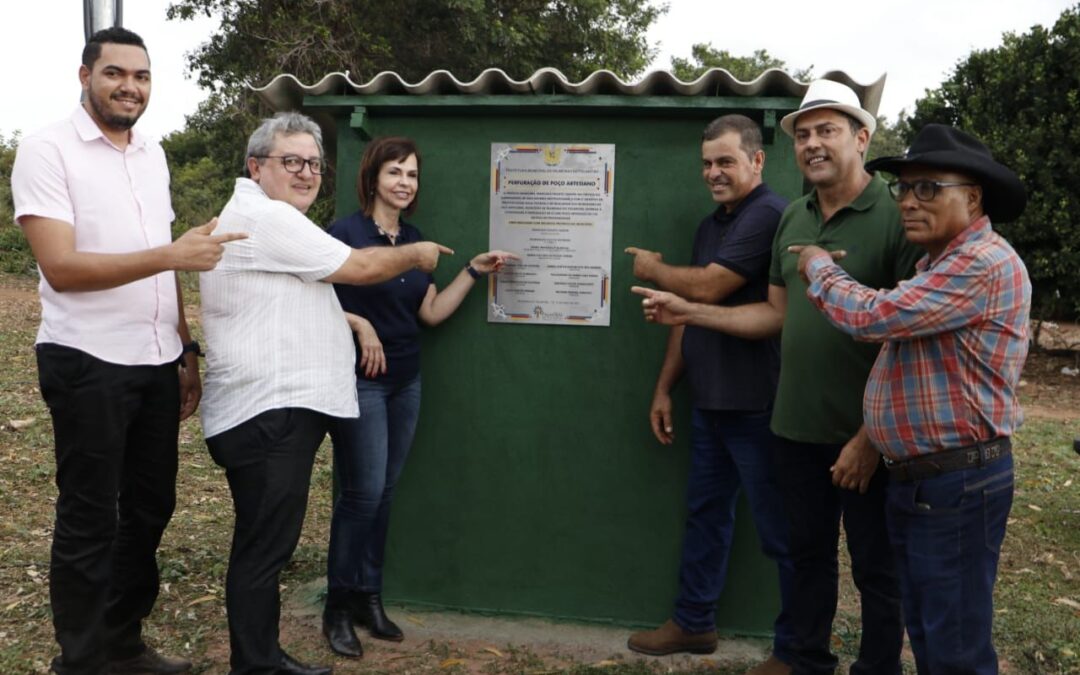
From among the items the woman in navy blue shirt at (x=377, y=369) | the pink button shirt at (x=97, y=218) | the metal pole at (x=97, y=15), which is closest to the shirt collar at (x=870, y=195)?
the woman in navy blue shirt at (x=377, y=369)

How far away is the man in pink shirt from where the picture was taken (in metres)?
3.21

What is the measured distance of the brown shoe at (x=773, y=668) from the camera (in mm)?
3934

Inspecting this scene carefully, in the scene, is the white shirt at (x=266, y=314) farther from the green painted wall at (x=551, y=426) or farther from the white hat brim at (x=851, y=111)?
the white hat brim at (x=851, y=111)

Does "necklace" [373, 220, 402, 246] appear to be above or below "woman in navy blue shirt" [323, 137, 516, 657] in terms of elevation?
above

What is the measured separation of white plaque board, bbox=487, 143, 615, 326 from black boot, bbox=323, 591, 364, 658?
1459mm

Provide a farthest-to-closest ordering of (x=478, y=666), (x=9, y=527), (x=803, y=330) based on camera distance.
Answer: (x=9, y=527) < (x=478, y=666) < (x=803, y=330)

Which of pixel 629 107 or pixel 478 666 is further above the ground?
pixel 629 107

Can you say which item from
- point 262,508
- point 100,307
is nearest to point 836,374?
point 262,508

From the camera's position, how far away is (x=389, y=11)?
1670cm

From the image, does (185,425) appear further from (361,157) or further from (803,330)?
(803,330)

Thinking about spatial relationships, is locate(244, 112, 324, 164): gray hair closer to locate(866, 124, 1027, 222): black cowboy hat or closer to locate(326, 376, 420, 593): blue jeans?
locate(326, 376, 420, 593): blue jeans

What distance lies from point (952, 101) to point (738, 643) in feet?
39.0

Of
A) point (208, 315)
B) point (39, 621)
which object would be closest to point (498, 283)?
point (208, 315)

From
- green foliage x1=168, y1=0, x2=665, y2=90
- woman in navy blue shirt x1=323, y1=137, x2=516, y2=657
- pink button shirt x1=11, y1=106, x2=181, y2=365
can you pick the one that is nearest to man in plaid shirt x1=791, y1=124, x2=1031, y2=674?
woman in navy blue shirt x1=323, y1=137, x2=516, y2=657
